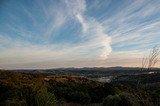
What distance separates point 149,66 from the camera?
804 cm

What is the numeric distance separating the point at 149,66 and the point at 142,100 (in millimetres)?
1336

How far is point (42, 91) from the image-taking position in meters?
9.92

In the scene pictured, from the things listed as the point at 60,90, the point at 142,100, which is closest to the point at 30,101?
the point at 142,100

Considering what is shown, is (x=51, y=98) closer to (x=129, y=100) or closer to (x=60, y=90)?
(x=129, y=100)

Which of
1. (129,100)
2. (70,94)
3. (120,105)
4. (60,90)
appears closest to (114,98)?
(120,105)

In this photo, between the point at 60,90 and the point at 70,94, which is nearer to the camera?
the point at 70,94

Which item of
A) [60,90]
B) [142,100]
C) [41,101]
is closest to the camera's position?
[142,100]

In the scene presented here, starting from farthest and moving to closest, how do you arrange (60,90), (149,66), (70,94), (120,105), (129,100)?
(60,90)
(70,94)
(120,105)
(129,100)
(149,66)

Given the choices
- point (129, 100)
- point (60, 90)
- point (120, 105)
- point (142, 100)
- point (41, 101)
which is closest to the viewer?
point (142, 100)

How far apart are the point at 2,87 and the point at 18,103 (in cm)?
2754

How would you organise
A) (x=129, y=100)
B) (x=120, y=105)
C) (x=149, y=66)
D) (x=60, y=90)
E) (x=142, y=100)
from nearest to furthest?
(x=149, y=66) → (x=142, y=100) → (x=129, y=100) → (x=120, y=105) → (x=60, y=90)

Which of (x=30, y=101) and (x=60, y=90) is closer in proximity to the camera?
(x=30, y=101)

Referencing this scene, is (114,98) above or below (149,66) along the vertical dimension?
below

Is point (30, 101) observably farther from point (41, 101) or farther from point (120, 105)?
point (120, 105)
